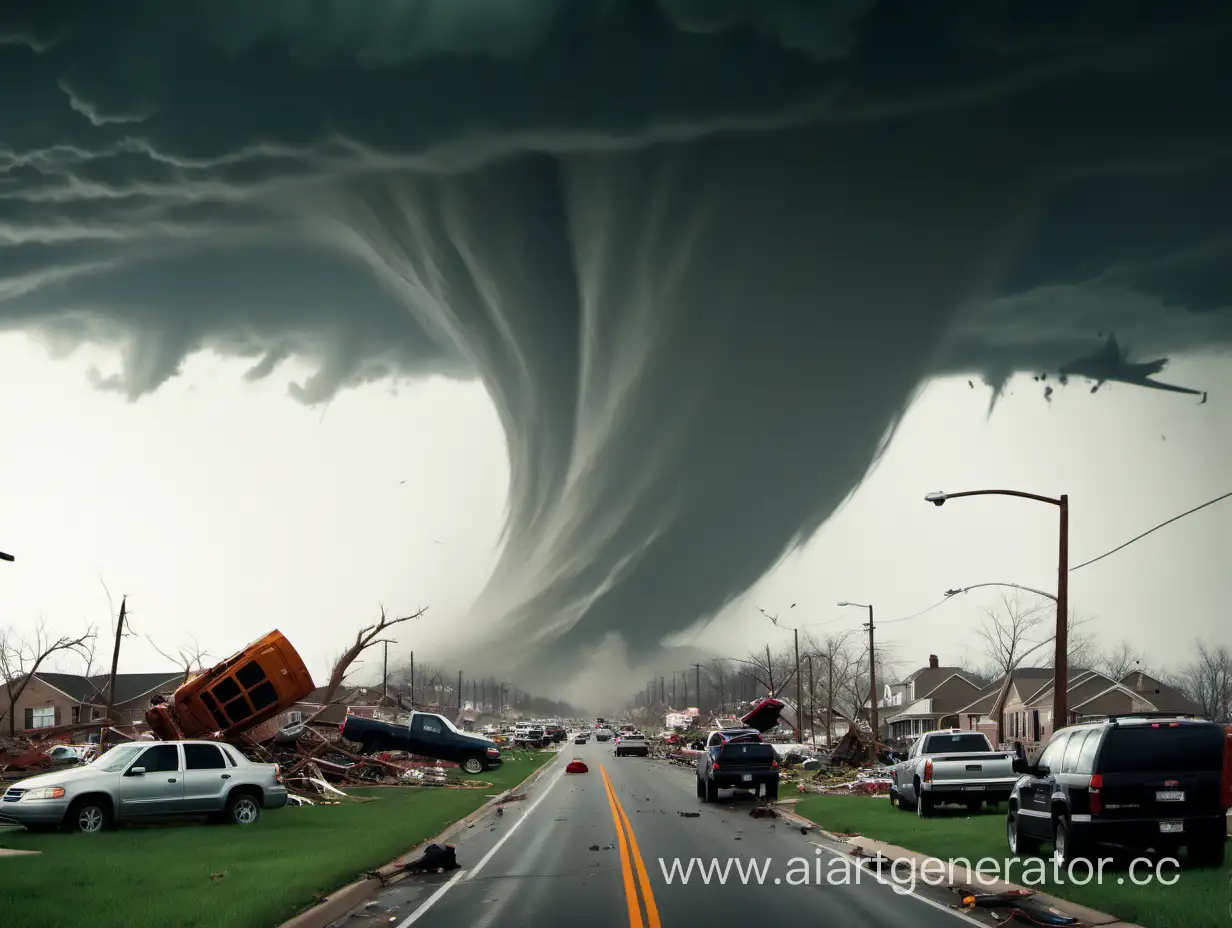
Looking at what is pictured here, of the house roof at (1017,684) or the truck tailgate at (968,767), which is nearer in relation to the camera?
the truck tailgate at (968,767)

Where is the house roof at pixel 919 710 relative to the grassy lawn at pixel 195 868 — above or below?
below

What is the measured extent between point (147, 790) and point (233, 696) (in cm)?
1023

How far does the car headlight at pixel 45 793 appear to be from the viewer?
20091mm

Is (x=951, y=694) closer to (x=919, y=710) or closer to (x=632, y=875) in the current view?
(x=919, y=710)

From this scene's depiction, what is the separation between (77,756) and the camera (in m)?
47.1

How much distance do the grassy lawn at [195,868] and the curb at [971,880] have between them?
7558 millimetres

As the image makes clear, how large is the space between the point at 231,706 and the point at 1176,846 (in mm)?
23870

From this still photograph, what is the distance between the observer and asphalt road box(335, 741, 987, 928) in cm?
1239

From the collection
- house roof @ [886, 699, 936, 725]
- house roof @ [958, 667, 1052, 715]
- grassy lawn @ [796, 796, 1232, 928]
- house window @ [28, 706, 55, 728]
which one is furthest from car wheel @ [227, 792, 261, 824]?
house window @ [28, 706, 55, 728]

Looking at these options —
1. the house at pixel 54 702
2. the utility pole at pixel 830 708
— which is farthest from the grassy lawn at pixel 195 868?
the house at pixel 54 702

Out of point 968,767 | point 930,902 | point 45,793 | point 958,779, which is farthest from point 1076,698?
point 45,793

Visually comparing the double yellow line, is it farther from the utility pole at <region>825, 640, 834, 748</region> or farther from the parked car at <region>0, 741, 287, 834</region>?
the utility pole at <region>825, 640, 834, 748</region>

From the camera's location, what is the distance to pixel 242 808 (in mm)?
22609

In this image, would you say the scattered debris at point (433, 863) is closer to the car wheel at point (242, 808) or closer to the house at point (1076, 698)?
the car wheel at point (242, 808)
